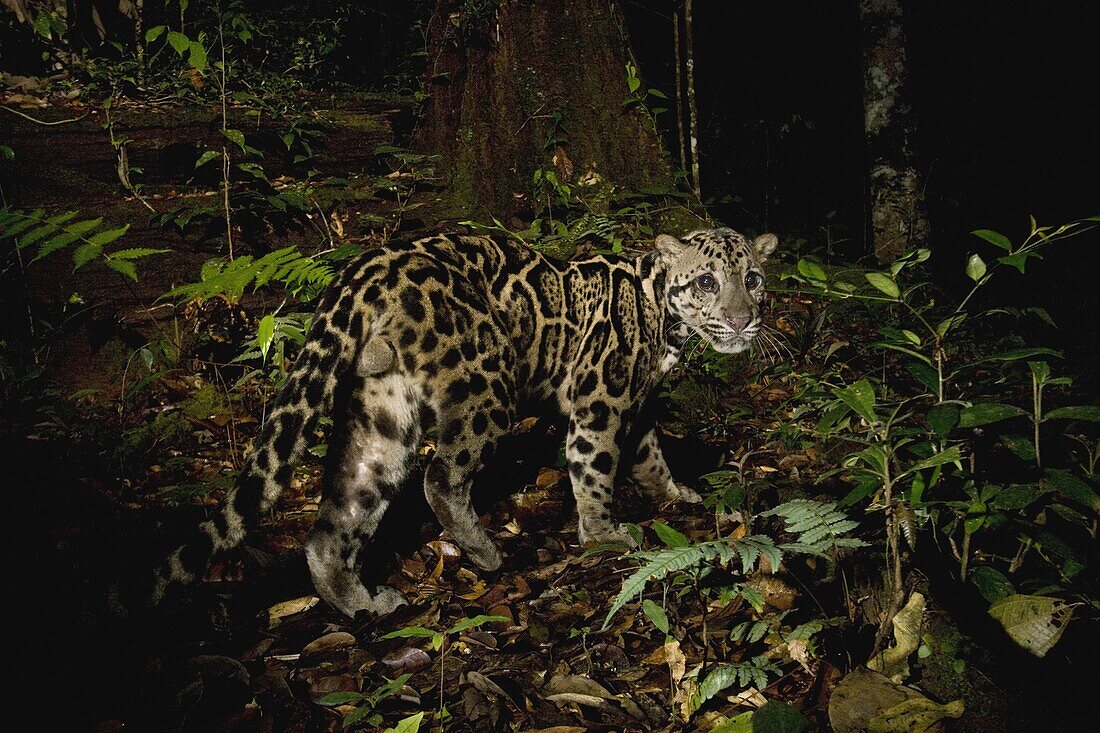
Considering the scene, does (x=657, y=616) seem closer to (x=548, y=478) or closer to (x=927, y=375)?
(x=927, y=375)

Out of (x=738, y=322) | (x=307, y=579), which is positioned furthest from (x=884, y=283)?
(x=307, y=579)

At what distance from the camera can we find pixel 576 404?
477 cm

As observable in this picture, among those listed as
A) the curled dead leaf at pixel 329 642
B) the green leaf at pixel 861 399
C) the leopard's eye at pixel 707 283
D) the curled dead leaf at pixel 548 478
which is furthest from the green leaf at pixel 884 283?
the curled dead leaf at pixel 548 478

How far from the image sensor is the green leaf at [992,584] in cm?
242

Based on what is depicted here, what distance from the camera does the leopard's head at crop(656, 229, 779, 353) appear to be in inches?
185

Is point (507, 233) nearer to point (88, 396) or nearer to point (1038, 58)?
point (88, 396)

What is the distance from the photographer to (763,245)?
16.7 feet

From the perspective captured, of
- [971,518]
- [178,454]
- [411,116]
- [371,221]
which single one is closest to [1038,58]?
[411,116]

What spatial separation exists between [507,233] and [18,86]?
5.81 m

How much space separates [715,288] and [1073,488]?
2.68 metres

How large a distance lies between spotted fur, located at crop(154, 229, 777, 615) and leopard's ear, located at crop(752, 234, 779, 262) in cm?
1

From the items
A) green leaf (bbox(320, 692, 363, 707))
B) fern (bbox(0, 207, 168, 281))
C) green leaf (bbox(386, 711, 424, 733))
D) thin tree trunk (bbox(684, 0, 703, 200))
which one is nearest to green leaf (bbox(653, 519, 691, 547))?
green leaf (bbox(386, 711, 424, 733))

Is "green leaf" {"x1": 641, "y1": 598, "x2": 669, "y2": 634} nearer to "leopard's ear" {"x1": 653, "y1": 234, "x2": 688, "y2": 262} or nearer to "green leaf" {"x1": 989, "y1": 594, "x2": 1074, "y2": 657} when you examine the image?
"green leaf" {"x1": 989, "y1": 594, "x2": 1074, "y2": 657}

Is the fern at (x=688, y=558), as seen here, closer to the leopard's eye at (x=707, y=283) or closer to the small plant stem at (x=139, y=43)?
the leopard's eye at (x=707, y=283)
